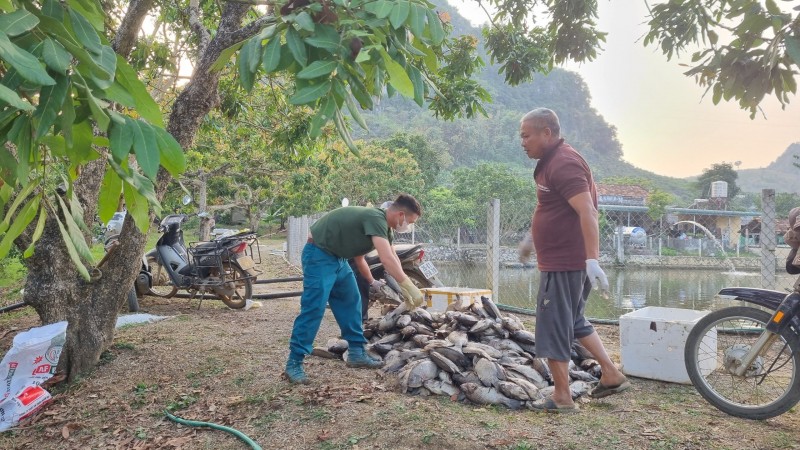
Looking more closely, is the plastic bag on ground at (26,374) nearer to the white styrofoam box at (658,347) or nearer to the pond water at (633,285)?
the pond water at (633,285)

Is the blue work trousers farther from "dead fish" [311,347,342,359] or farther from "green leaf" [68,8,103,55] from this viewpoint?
"green leaf" [68,8,103,55]

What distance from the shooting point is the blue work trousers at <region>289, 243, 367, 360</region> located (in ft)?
12.3

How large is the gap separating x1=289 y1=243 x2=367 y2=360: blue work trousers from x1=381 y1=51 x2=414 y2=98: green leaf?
2479 mm

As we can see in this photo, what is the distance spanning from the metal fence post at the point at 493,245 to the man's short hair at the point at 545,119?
A: 328cm

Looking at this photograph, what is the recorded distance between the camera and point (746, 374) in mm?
3359

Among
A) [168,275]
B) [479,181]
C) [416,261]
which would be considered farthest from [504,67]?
[479,181]

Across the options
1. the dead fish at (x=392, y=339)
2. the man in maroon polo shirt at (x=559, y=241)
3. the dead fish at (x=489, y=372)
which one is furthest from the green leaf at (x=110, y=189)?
the dead fish at (x=392, y=339)

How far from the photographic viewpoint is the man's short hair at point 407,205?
3.91 metres

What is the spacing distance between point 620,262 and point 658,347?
48.2 feet

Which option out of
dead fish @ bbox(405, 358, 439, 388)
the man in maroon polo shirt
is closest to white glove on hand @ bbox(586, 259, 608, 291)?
the man in maroon polo shirt

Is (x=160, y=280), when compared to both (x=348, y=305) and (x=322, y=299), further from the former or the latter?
(x=322, y=299)

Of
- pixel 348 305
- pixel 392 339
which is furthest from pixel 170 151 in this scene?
pixel 392 339

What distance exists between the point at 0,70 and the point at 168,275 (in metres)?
5.65

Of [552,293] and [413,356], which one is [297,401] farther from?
[552,293]
